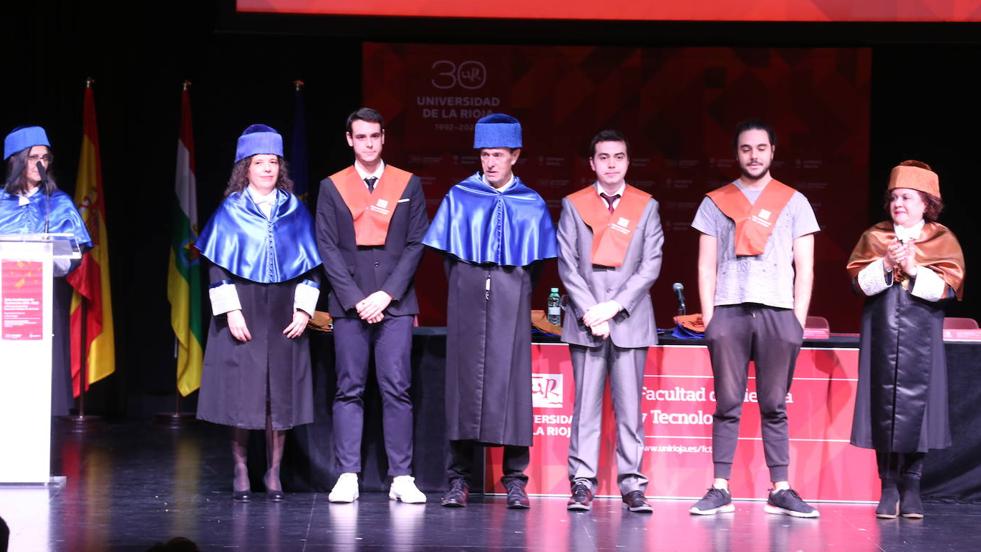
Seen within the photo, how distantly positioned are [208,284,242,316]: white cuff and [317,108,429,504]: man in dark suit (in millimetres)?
435

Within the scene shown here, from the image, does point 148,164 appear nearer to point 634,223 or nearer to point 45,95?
point 45,95

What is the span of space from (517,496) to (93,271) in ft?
13.1

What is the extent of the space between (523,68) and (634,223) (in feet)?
11.6

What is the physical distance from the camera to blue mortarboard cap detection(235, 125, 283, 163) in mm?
6227

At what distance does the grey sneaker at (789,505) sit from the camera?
19.7 ft

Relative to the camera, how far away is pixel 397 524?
18.7 ft

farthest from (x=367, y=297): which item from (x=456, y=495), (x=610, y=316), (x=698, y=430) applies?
(x=698, y=430)

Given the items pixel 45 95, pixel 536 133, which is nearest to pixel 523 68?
pixel 536 133

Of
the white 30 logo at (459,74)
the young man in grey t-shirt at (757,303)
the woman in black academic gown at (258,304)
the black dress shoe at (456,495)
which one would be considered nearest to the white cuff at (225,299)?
the woman in black academic gown at (258,304)

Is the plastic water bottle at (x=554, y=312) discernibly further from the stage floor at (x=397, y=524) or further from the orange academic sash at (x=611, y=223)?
the stage floor at (x=397, y=524)

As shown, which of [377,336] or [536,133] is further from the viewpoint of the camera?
[536,133]

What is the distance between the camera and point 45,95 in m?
9.33

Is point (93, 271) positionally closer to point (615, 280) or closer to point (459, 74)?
point (459, 74)

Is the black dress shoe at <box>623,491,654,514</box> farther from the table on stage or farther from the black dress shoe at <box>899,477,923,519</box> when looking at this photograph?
the black dress shoe at <box>899,477,923,519</box>
